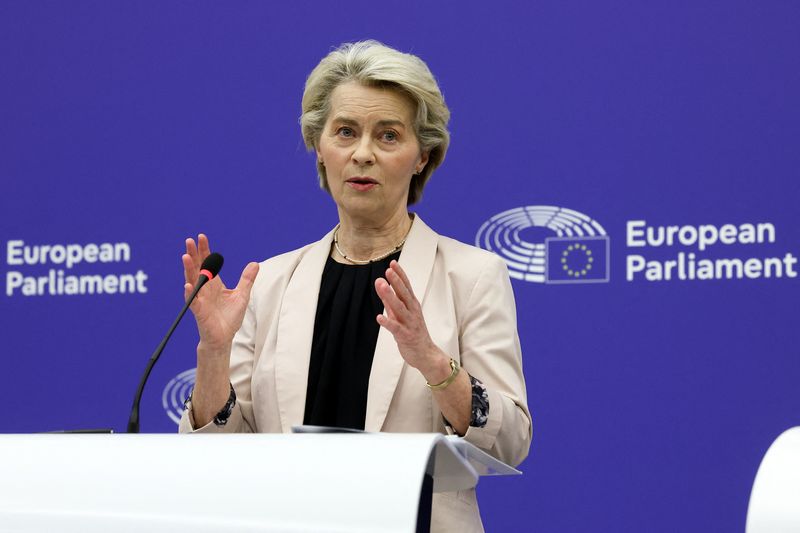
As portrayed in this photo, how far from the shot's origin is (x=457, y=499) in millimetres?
2010

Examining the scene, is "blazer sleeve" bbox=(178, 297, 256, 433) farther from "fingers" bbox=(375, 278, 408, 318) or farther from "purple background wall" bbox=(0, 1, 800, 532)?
"purple background wall" bbox=(0, 1, 800, 532)

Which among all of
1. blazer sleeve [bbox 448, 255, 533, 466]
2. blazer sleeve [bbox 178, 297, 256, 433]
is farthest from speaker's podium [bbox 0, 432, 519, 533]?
blazer sleeve [bbox 178, 297, 256, 433]

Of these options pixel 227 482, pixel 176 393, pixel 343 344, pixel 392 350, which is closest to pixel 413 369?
pixel 392 350

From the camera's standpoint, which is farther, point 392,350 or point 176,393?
point 176,393

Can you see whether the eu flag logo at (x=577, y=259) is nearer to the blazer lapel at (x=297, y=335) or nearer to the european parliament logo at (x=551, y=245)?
the european parliament logo at (x=551, y=245)

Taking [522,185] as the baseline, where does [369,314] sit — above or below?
below

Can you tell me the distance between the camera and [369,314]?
7.34ft

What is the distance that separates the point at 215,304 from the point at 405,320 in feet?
1.26

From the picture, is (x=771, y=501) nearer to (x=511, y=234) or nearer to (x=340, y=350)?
(x=340, y=350)

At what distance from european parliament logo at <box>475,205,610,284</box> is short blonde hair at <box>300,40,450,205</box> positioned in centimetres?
78

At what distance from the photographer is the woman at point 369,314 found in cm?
200

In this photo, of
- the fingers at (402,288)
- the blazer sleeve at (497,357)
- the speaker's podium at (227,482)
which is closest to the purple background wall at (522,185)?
the blazer sleeve at (497,357)

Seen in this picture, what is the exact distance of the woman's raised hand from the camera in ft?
6.50

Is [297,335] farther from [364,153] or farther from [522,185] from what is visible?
[522,185]
